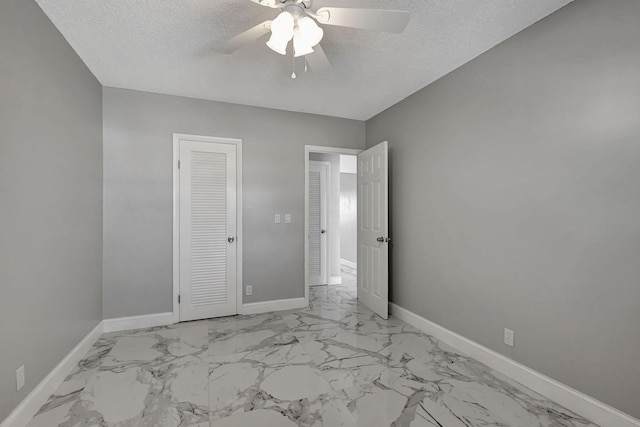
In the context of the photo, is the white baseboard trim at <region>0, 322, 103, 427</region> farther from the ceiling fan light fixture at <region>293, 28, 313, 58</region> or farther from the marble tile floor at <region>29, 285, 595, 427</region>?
the ceiling fan light fixture at <region>293, 28, 313, 58</region>

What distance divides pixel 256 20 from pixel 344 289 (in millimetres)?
3811

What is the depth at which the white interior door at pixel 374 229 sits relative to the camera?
3.34 m

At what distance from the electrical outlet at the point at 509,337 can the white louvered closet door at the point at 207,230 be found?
8.88 feet

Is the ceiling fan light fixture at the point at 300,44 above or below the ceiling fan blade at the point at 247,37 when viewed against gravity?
below

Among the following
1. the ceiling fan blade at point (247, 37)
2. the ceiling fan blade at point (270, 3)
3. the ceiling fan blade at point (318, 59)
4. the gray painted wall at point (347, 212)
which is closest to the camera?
the ceiling fan blade at point (270, 3)

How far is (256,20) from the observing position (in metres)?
1.99

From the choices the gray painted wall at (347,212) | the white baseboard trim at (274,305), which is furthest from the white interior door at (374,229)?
the gray painted wall at (347,212)

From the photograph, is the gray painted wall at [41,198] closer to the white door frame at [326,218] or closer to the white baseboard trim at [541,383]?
the white baseboard trim at [541,383]

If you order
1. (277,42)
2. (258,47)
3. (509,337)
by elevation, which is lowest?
(509,337)

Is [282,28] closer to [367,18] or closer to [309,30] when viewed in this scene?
[309,30]

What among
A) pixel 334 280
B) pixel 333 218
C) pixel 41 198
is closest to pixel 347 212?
pixel 333 218

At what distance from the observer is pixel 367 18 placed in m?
1.50

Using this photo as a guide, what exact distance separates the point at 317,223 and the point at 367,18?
12.1 feet

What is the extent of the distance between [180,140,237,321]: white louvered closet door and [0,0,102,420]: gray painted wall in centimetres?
85
